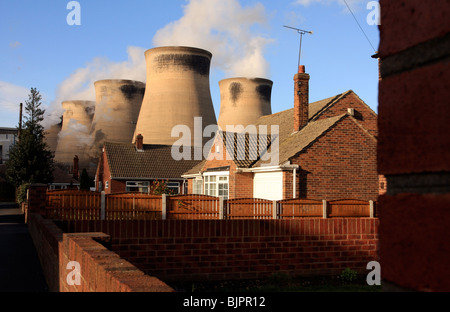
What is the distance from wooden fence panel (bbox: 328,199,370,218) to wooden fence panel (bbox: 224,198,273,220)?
1858mm

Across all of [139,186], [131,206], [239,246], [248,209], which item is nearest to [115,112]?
[139,186]

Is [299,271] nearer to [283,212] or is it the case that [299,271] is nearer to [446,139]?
[283,212]

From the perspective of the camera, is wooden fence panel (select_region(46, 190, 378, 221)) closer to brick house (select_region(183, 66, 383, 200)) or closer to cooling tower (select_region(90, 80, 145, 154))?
Answer: brick house (select_region(183, 66, 383, 200))

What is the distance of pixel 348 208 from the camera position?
48.8 ft

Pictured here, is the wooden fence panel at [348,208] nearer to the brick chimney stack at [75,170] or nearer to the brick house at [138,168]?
the brick house at [138,168]

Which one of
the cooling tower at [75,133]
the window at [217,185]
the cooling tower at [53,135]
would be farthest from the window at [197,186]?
the cooling tower at [53,135]

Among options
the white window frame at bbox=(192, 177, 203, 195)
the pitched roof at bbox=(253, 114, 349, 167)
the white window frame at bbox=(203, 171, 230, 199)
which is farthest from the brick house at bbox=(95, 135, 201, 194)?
the pitched roof at bbox=(253, 114, 349, 167)

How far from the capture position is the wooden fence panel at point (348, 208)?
1468cm

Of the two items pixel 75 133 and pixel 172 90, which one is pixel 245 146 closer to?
pixel 172 90

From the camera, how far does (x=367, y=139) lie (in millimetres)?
21672

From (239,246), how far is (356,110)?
53.6ft

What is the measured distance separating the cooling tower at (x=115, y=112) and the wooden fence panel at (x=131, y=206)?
58393mm
